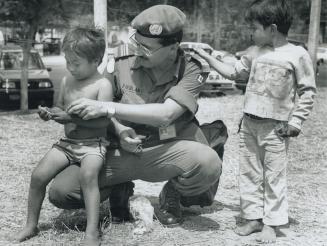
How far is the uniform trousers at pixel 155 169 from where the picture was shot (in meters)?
3.47

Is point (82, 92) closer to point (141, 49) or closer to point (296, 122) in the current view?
point (141, 49)

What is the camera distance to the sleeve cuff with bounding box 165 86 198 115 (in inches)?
136

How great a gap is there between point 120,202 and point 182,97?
3.00 ft

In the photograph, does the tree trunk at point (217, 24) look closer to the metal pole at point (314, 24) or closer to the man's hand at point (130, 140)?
the metal pole at point (314, 24)

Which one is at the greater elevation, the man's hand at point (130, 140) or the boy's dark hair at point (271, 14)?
the boy's dark hair at point (271, 14)

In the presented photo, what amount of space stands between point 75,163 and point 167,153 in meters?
0.58

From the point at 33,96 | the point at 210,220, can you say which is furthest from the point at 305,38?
the point at 210,220

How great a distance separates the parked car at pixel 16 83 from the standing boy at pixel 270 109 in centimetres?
Result: 1050

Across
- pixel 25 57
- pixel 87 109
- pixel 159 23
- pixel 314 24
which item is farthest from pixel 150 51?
pixel 314 24

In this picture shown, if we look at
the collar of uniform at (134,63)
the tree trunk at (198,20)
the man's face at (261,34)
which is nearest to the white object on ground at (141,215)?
the collar of uniform at (134,63)

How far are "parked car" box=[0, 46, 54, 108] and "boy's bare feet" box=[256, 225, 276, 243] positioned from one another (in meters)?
10.7

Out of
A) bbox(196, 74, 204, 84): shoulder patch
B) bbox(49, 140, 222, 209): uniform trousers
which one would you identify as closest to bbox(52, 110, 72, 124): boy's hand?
bbox(49, 140, 222, 209): uniform trousers

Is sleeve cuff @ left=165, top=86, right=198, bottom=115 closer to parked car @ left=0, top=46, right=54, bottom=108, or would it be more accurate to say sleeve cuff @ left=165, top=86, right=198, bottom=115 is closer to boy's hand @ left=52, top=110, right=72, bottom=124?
boy's hand @ left=52, top=110, right=72, bottom=124

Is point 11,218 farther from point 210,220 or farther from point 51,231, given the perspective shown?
point 210,220
